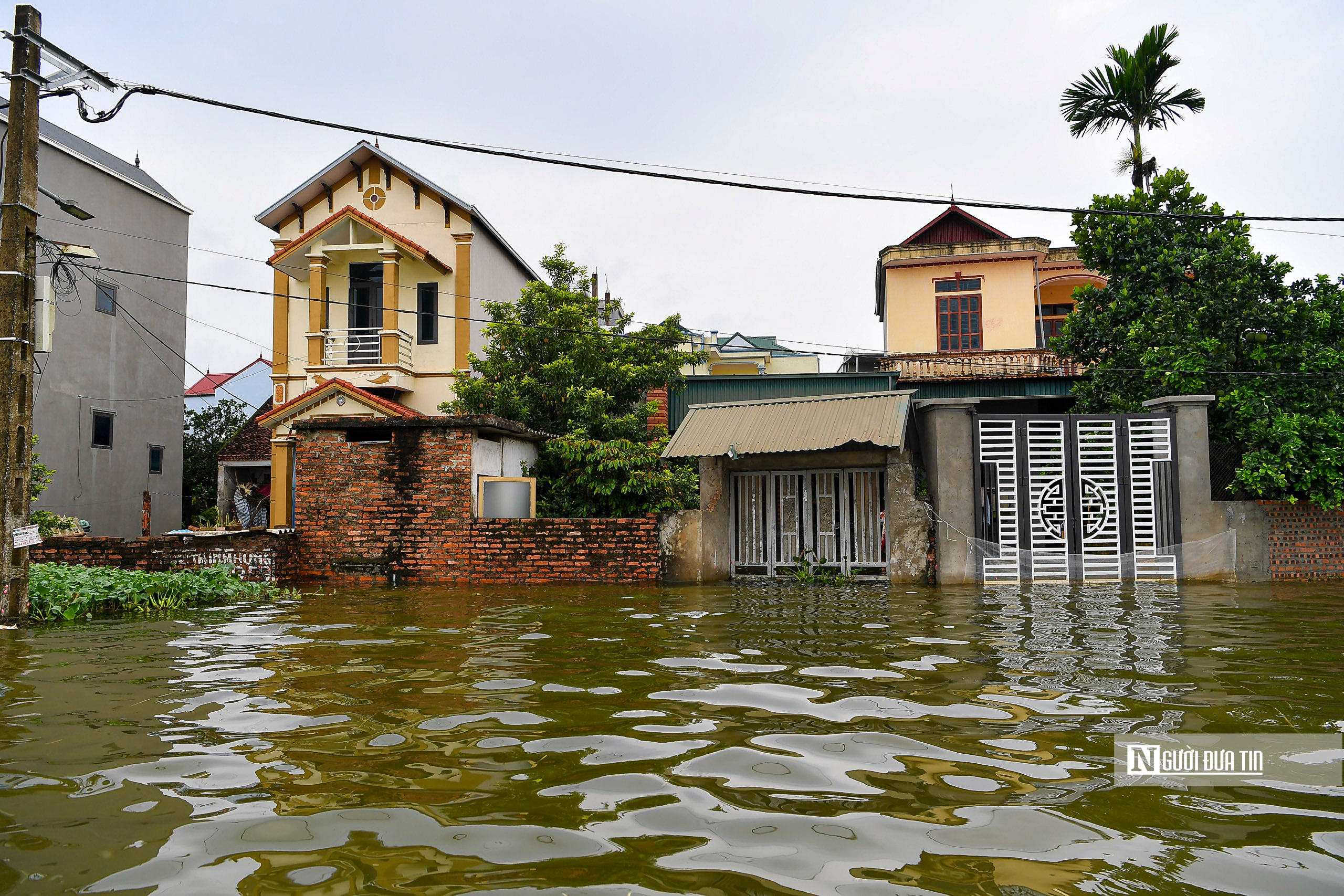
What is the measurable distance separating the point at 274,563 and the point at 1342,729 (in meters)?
12.7

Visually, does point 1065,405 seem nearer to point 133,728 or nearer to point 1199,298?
point 1199,298

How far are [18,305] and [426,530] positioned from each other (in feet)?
19.7

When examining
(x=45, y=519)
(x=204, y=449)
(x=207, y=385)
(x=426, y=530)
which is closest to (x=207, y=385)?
(x=207, y=385)

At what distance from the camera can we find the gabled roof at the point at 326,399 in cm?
1853

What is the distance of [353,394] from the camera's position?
18.5 meters

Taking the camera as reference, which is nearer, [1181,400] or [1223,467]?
[1181,400]

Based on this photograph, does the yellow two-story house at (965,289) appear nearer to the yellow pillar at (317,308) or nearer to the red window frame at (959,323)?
the red window frame at (959,323)

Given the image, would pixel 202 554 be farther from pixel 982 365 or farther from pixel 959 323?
pixel 959 323

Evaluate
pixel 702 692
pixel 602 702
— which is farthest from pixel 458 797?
pixel 702 692

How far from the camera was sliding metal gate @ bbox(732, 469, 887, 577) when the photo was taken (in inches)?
521

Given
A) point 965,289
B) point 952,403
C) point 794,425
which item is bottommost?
point 794,425

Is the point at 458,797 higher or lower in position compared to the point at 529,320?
lower

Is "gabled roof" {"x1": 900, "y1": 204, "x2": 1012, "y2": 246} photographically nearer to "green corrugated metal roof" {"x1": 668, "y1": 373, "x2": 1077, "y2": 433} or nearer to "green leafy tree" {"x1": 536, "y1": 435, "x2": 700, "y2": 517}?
"green corrugated metal roof" {"x1": 668, "y1": 373, "x2": 1077, "y2": 433}

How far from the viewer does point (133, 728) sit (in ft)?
14.1
